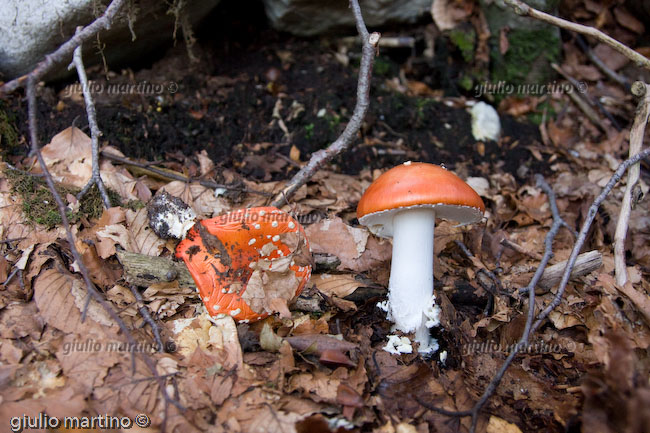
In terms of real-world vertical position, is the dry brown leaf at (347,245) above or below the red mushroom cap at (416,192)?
below

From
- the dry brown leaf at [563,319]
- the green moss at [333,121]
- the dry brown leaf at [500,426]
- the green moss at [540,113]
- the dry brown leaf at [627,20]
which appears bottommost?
the dry brown leaf at [500,426]

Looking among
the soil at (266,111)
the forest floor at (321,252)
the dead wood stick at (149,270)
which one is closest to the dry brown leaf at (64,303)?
the forest floor at (321,252)

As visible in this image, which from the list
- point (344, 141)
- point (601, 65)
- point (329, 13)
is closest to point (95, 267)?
point (344, 141)

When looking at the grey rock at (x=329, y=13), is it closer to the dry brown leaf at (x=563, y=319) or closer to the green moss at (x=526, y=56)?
the green moss at (x=526, y=56)

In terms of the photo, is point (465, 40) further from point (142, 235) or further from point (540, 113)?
point (142, 235)

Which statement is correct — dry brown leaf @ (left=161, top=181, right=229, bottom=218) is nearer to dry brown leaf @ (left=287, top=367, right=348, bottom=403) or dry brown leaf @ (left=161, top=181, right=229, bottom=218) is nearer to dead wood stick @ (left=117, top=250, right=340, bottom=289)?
dead wood stick @ (left=117, top=250, right=340, bottom=289)

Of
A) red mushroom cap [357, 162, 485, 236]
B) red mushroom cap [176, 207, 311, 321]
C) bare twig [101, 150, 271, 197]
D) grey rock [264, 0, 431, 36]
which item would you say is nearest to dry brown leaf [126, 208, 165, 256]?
red mushroom cap [176, 207, 311, 321]
